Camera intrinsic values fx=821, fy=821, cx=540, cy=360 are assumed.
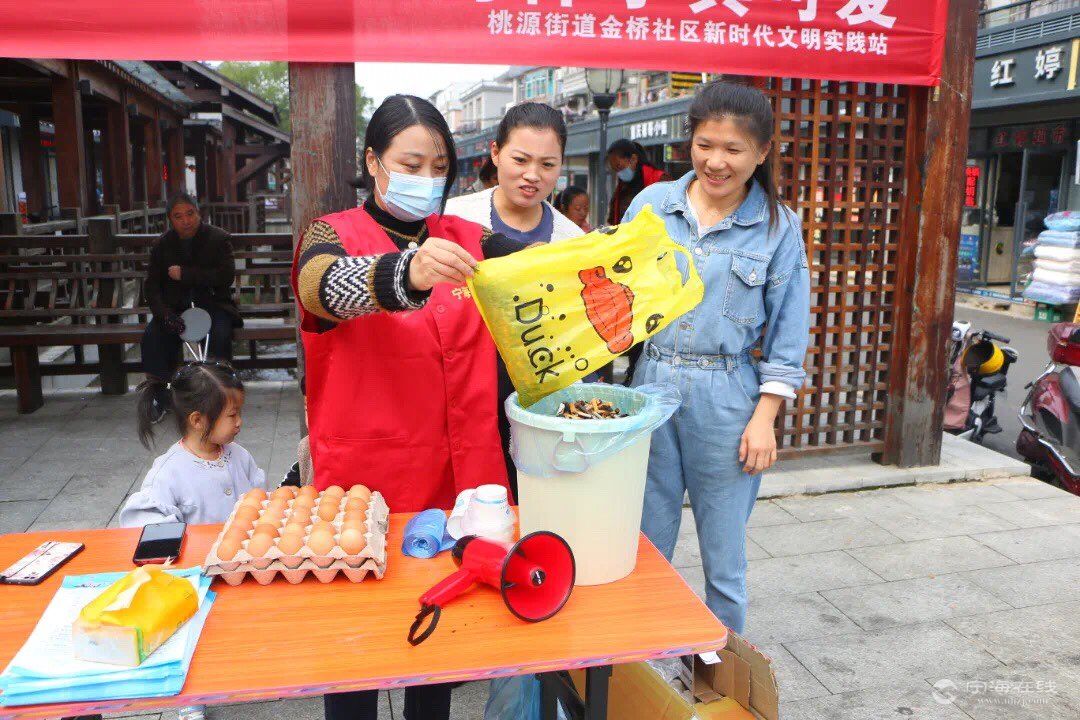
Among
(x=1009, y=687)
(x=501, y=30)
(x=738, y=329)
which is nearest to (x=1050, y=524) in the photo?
(x=1009, y=687)

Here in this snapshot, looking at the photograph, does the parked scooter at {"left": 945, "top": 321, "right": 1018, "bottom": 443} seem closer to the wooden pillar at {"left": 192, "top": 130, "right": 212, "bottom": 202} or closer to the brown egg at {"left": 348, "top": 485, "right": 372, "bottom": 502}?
the brown egg at {"left": 348, "top": 485, "right": 372, "bottom": 502}

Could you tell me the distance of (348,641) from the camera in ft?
5.14

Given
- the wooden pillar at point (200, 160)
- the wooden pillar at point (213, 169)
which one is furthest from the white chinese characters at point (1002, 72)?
the wooden pillar at point (213, 169)

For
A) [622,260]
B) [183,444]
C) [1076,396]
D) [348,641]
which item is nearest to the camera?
[348,641]

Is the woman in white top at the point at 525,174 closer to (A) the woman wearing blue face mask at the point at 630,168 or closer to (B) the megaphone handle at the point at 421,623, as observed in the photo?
(B) the megaphone handle at the point at 421,623

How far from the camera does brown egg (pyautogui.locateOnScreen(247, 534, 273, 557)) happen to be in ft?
5.71

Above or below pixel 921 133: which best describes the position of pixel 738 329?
below

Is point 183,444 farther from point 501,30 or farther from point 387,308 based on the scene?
point 501,30

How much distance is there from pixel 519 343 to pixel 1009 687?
2304mm

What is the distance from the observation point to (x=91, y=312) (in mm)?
6453

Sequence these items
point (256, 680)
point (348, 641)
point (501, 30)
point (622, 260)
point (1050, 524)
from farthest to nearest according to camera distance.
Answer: point (1050, 524)
point (501, 30)
point (622, 260)
point (348, 641)
point (256, 680)

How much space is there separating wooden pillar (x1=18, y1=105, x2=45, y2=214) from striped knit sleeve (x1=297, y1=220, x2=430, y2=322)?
43.5ft

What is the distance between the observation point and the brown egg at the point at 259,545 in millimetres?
1741

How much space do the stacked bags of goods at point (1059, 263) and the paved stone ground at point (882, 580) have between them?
741 cm
